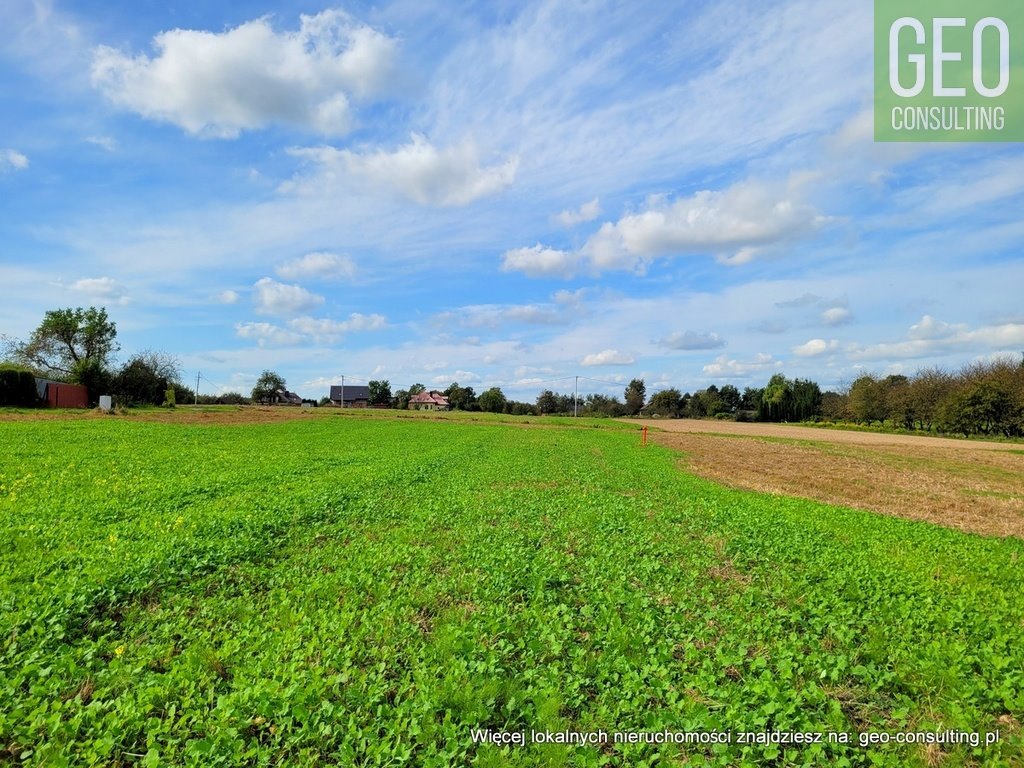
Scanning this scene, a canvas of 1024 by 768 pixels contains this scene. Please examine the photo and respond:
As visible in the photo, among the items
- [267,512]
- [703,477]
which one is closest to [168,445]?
[267,512]

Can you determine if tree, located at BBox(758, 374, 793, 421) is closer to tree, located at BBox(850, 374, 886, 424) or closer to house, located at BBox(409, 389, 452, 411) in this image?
tree, located at BBox(850, 374, 886, 424)

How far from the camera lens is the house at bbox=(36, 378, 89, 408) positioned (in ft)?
208

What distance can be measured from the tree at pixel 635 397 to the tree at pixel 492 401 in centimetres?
3439

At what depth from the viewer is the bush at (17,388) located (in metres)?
56.8

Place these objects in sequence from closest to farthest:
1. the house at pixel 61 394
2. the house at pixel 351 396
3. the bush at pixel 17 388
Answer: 1. the bush at pixel 17 388
2. the house at pixel 61 394
3. the house at pixel 351 396

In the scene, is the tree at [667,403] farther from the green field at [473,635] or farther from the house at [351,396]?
the green field at [473,635]

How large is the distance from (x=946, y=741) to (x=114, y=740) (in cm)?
685

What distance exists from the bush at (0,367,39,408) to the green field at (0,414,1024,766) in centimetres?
6278

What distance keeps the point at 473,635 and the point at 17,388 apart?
76.1 meters

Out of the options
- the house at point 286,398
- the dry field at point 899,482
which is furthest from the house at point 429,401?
the dry field at point 899,482

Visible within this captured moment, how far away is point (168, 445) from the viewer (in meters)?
24.0

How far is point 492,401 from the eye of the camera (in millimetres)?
129375

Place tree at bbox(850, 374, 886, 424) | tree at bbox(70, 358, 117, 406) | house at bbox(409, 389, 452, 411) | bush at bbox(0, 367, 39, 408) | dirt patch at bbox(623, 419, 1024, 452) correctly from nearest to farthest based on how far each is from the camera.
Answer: dirt patch at bbox(623, 419, 1024, 452), bush at bbox(0, 367, 39, 408), tree at bbox(70, 358, 117, 406), tree at bbox(850, 374, 886, 424), house at bbox(409, 389, 452, 411)

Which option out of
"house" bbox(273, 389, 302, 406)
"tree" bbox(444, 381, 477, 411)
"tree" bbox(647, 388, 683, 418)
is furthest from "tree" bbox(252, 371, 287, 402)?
"tree" bbox(647, 388, 683, 418)
